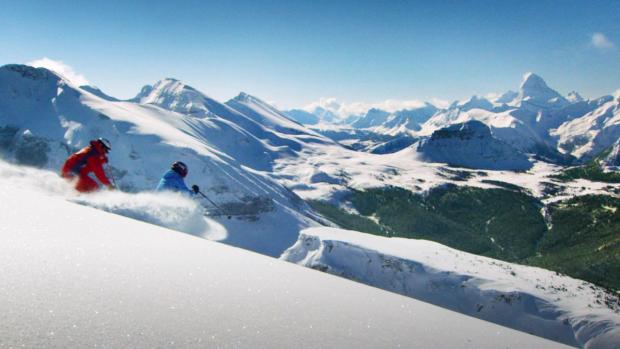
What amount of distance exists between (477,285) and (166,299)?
15647 mm

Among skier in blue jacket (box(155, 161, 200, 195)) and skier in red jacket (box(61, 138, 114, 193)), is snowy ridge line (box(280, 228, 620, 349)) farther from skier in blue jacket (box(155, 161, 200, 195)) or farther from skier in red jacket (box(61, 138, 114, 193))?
skier in red jacket (box(61, 138, 114, 193))

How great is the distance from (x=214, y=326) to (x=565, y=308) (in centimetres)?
1607

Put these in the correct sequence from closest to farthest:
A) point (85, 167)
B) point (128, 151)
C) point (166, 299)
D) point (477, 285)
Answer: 1. point (166, 299)
2. point (477, 285)
3. point (85, 167)
4. point (128, 151)

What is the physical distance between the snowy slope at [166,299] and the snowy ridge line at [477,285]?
8403 mm

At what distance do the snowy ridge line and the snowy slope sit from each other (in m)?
8.40

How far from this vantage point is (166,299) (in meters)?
5.44

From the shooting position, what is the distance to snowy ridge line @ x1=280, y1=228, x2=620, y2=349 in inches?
580

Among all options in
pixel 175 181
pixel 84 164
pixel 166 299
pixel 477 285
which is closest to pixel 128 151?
pixel 175 181

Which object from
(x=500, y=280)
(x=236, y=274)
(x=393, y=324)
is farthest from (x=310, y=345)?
(x=500, y=280)

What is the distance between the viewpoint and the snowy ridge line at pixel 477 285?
1473cm

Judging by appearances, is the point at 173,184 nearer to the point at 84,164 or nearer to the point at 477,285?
the point at 84,164

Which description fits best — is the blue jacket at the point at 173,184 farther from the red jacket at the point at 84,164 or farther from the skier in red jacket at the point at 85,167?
the red jacket at the point at 84,164

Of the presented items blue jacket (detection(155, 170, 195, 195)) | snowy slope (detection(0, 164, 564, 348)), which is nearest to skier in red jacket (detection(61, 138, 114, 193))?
blue jacket (detection(155, 170, 195, 195))

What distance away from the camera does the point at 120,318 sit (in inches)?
178
